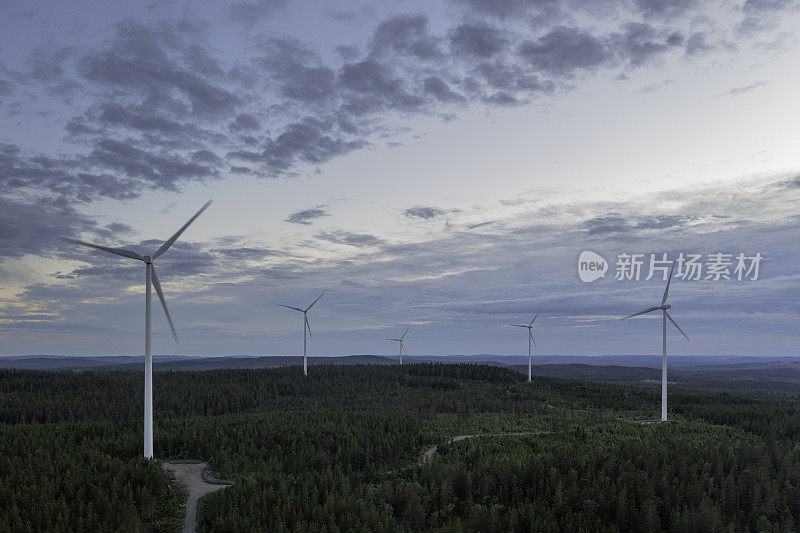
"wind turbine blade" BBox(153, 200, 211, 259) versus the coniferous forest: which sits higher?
"wind turbine blade" BBox(153, 200, 211, 259)

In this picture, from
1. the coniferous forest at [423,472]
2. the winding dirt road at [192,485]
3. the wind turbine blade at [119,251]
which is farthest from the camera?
the wind turbine blade at [119,251]

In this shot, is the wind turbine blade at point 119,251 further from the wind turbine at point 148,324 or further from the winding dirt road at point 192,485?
the winding dirt road at point 192,485

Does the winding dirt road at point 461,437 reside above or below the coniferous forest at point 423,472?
below

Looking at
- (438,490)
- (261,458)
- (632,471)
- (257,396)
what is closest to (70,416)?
(257,396)

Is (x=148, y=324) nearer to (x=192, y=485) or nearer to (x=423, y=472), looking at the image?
(x=192, y=485)

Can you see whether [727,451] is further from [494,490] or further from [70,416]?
[70,416]

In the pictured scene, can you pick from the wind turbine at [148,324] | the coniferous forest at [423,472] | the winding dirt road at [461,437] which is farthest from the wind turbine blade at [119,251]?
the winding dirt road at [461,437]

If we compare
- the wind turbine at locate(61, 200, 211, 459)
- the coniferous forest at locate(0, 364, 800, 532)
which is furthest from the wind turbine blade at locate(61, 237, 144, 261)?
the coniferous forest at locate(0, 364, 800, 532)

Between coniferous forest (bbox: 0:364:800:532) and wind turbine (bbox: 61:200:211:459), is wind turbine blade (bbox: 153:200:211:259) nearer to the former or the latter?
wind turbine (bbox: 61:200:211:459)
